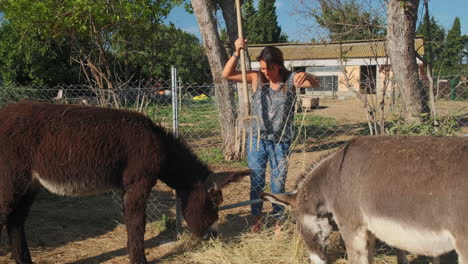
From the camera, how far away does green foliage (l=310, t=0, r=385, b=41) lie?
25.6 feet

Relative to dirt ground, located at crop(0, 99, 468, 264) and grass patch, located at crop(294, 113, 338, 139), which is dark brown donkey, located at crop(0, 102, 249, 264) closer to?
dirt ground, located at crop(0, 99, 468, 264)

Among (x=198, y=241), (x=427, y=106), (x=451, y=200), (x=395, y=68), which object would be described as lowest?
(x=198, y=241)

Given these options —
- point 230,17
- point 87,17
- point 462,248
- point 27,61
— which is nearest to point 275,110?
point 462,248

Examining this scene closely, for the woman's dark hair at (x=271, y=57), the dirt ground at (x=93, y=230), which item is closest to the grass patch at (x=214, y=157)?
the dirt ground at (x=93, y=230)

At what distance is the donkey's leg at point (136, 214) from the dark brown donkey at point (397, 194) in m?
1.73

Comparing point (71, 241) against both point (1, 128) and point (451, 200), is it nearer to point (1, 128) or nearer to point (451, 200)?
point (1, 128)

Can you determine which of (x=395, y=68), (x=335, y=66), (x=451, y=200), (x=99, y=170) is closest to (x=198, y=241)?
(x=99, y=170)

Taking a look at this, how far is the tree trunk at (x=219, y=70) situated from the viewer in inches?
317

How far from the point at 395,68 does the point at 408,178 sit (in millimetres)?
3908

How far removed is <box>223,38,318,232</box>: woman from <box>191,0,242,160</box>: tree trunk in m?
3.07

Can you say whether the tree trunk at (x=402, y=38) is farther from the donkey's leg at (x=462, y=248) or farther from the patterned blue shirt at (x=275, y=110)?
the donkey's leg at (x=462, y=248)

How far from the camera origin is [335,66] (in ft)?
107

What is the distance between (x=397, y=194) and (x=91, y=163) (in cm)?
281

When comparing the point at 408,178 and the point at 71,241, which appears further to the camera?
the point at 71,241
